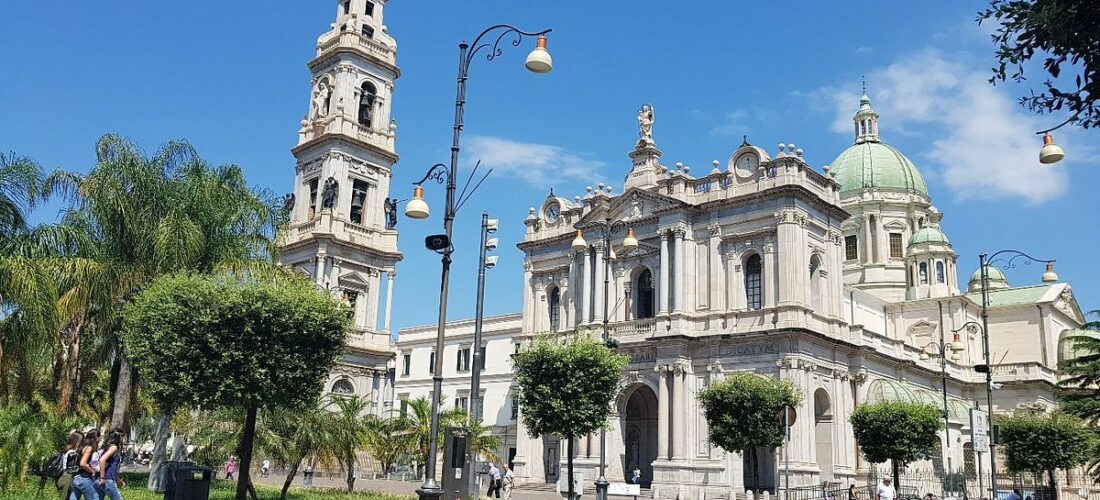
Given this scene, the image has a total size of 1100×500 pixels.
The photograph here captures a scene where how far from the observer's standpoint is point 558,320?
160 ft

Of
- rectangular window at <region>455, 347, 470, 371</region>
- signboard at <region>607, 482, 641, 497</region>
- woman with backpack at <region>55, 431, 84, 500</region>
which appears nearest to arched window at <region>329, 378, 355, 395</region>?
rectangular window at <region>455, 347, 470, 371</region>

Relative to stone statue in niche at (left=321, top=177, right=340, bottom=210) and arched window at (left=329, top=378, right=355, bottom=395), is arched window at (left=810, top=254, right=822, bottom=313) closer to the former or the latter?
arched window at (left=329, top=378, right=355, bottom=395)

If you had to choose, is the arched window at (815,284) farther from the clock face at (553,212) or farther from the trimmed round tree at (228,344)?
the trimmed round tree at (228,344)

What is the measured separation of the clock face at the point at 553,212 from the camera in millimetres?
50000

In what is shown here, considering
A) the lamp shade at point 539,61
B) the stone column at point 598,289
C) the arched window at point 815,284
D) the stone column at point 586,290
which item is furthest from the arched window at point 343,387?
the lamp shade at point 539,61

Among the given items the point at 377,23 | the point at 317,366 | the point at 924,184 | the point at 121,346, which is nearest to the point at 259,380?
the point at 317,366

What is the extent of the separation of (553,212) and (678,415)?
14879 millimetres

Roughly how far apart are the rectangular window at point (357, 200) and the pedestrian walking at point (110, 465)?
35756mm

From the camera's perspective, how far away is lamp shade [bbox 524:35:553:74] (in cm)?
1692

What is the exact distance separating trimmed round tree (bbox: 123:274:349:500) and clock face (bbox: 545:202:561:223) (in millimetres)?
27412

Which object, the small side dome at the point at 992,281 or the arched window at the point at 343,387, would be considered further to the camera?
the small side dome at the point at 992,281

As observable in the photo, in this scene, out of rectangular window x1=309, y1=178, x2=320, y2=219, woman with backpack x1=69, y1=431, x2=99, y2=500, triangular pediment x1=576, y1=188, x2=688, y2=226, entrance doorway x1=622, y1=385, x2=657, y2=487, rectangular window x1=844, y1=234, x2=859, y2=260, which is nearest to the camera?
woman with backpack x1=69, y1=431, x2=99, y2=500

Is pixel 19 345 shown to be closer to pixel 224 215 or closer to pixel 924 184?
pixel 224 215

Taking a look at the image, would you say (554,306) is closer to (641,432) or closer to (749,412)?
(641,432)
